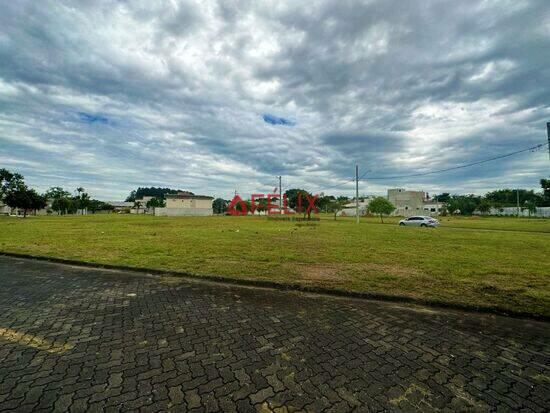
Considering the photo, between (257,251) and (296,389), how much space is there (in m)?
8.48

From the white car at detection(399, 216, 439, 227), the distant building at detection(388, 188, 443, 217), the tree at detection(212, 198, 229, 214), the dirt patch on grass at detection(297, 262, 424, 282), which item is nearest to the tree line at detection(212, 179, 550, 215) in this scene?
the tree at detection(212, 198, 229, 214)

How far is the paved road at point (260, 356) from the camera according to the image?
2561mm

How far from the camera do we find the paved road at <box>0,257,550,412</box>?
2561mm

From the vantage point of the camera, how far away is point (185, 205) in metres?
78.2

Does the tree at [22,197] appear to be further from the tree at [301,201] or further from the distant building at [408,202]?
the distant building at [408,202]

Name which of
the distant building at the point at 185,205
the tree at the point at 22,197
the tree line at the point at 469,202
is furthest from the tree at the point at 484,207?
the tree at the point at 22,197

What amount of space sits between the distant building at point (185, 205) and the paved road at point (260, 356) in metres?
71.0

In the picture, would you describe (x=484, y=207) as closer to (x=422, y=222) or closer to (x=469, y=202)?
(x=469, y=202)

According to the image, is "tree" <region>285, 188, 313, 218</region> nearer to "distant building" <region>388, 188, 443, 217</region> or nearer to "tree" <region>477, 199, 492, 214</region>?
"distant building" <region>388, 188, 443, 217</region>

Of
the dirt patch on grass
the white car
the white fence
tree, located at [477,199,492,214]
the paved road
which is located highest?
tree, located at [477,199,492,214]

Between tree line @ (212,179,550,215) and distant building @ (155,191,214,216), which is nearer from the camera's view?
tree line @ (212,179,550,215)

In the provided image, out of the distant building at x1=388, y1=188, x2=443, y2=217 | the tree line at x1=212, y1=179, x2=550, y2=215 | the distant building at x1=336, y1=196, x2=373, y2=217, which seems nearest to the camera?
the tree line at x1=212, y1=179, x2=550, y2=215

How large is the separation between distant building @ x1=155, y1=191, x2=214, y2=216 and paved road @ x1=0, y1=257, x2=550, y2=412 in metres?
71.0

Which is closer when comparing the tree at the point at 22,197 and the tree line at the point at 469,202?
the tree at the point at 22,197
